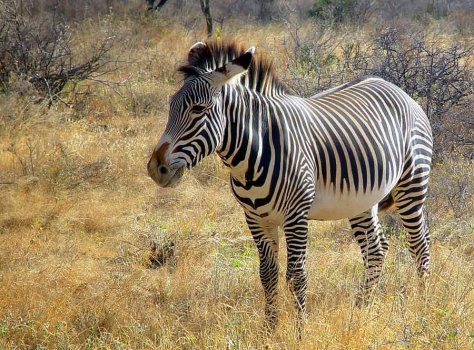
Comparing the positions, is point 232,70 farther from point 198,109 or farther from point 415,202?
point 415,202

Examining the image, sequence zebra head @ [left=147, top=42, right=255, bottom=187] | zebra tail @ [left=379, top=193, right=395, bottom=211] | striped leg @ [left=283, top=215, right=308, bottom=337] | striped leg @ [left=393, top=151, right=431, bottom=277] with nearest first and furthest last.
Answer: zebra head @ [left=147, top=42, right=255, bottom=187]
striped leg @ [left=283, top=215, right=308, bottom=337]
striped leg @ [left=393, top=151, right=431, bottom=277]
zebra tail @ [left=379, top=193, right=395, bottom=211]

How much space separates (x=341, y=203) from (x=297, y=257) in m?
0.56

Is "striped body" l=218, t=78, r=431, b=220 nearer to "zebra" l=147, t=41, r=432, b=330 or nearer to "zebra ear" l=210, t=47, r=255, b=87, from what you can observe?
"zebra" l=147, t=41, r=432, b=330

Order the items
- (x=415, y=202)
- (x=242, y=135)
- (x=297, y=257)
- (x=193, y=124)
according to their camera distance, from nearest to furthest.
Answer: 1. (x=193, y=124)
2. (x=242, y=135)
3. (x=297, y=257)
4. (x=415, y=202)

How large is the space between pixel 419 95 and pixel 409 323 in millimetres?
5054

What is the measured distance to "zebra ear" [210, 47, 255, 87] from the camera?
4.03 metres

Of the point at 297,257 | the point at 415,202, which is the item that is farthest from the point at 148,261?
the point at 415,202

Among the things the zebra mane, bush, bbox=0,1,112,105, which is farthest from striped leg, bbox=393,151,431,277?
bush, bbox=0,1,112,105

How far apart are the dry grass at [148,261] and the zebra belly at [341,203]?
0.47 meters

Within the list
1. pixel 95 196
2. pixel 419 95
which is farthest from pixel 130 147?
pixel 419 95

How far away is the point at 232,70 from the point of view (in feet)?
13.3

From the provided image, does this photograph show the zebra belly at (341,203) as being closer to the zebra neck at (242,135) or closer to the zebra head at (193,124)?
the zebra neck at (242,135)

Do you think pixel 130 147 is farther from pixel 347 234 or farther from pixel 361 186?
pixel 361 186

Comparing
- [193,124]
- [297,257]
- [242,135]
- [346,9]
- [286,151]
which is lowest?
[346,9]
